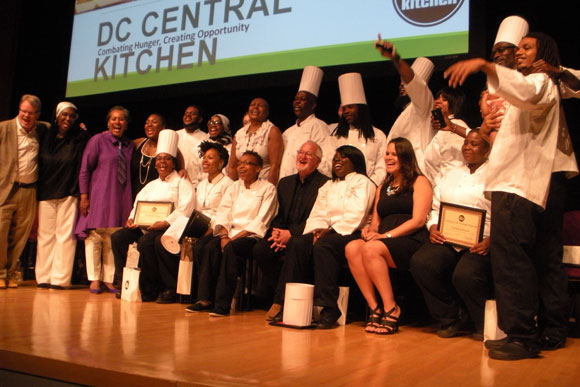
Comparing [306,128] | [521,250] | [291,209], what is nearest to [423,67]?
[306,128]

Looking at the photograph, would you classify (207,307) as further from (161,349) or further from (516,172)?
(516,172)

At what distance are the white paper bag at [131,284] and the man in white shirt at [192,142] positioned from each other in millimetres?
1066

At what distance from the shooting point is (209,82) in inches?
237

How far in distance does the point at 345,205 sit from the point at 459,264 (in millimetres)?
907

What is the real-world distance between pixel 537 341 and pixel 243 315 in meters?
1.96

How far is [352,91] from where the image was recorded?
4.53m

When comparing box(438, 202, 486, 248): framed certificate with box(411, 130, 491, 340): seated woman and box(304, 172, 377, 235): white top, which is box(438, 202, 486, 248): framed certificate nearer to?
box(411, 130, 491, 340): seated woman

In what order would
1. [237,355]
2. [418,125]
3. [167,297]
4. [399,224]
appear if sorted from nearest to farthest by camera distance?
1. [237,355]
2. [399,224]
3. [418,125]
4. [167,297]

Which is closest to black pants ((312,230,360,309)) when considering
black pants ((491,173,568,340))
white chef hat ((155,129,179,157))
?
black pants ((491,173,568,340))

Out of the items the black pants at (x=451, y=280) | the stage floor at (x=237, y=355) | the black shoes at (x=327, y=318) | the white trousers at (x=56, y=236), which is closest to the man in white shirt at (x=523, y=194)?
the stage floor at (x=237, y=355)

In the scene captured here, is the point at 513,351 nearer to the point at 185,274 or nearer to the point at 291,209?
the point at 291,209

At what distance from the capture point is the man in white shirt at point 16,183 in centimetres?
527

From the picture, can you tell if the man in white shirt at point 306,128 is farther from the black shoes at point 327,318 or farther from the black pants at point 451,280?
the black pants at point 451,280

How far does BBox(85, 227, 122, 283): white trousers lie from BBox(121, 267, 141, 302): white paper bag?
56 centimetres
